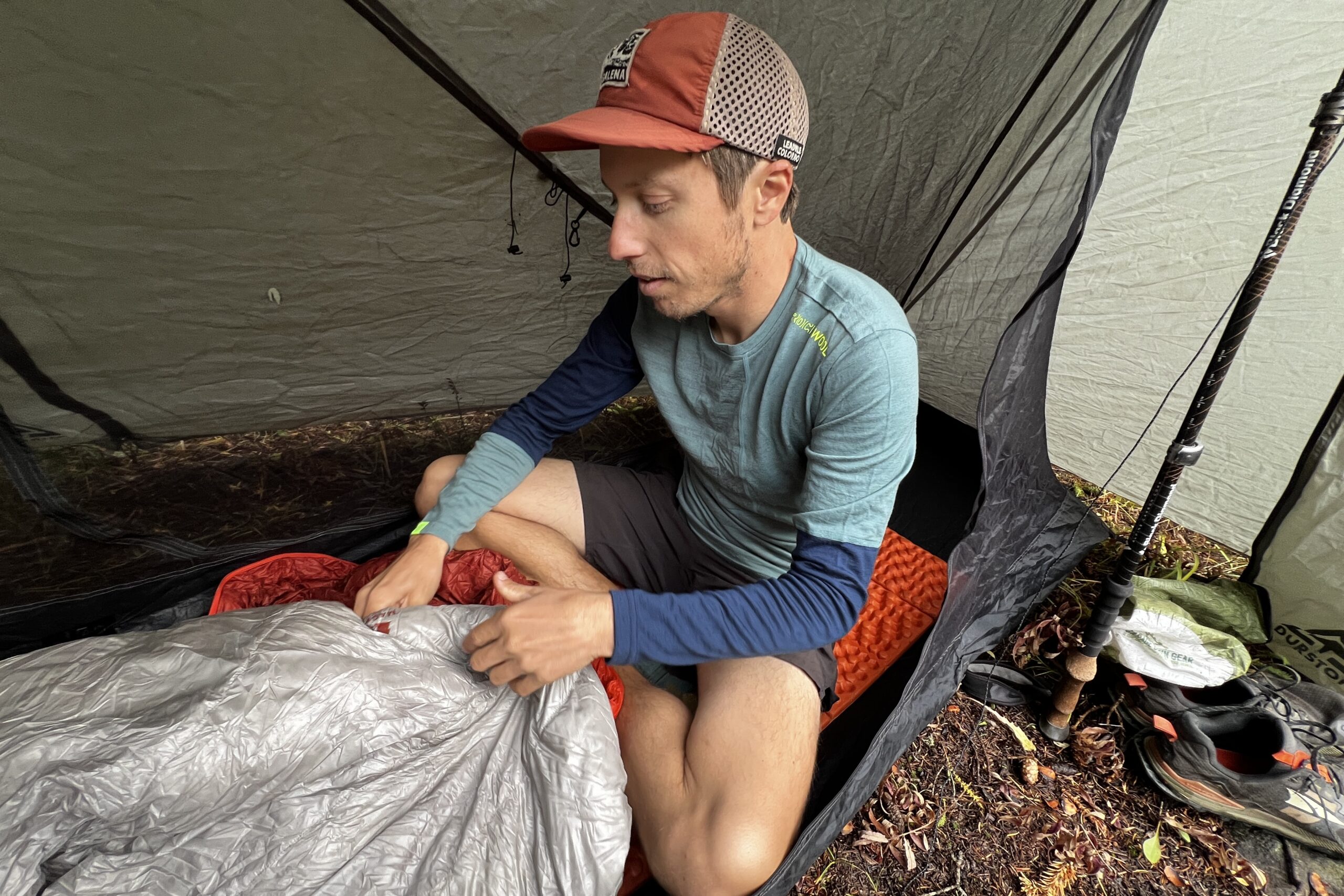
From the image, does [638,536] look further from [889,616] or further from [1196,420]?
[1196,420]

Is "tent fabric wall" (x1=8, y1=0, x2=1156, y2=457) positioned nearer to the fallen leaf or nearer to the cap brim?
the cap brim

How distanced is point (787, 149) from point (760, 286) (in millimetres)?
218

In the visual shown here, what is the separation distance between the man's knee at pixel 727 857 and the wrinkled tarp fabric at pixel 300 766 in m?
0.17

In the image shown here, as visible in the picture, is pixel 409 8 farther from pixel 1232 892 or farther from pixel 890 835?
pixel 1232 892

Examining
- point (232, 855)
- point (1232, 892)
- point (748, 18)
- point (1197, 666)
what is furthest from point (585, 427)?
point (1232, 892)

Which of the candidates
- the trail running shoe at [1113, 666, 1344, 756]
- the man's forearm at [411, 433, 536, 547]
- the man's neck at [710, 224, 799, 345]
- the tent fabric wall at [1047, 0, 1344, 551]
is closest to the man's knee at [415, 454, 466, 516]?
the man's forearm at [411, 433, 536, 547]

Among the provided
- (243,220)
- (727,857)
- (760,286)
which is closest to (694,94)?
(760,286)

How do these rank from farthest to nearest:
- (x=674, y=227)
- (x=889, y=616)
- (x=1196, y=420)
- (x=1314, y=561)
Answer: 1. (x=889, y=616)
2. (x=1314, y=561)
3. (x=1196, y=420)
4. (x=674, y=227)

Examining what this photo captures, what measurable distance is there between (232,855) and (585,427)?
1511mm

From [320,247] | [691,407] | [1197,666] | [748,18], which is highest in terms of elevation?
[748,18]

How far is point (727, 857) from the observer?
107 cm

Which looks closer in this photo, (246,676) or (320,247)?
(246,676)

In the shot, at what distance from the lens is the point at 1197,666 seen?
5.29ft

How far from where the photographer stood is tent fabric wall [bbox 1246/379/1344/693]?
1694 millimetres
